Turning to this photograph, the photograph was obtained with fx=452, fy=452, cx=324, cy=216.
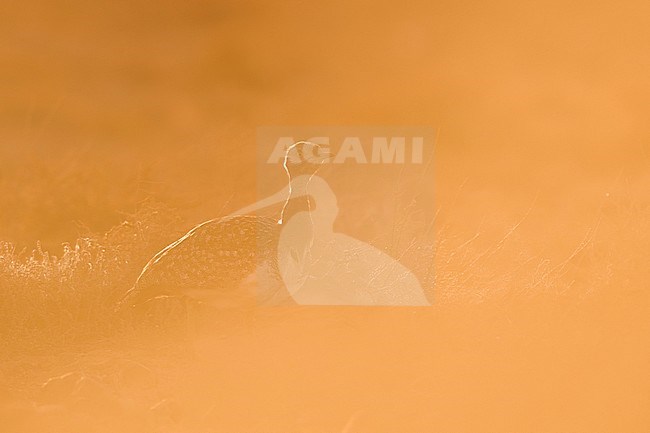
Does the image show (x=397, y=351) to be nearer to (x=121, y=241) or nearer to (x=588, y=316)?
(x=588, y=316)

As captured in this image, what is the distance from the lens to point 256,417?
47.3 inches

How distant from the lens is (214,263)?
1.19 metres

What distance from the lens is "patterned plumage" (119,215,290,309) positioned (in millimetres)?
1188

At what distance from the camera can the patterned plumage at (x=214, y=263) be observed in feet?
3.90

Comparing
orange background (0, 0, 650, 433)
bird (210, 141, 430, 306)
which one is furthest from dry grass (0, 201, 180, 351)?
bird (210, 141, 430, 306)

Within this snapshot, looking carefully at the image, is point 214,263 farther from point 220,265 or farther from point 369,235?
point 369,235

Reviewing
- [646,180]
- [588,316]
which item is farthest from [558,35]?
[588,316]

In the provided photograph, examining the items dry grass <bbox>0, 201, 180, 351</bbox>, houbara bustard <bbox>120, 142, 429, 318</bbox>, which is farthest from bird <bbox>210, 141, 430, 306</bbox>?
dry grass <bbox>0, 201, 180, 351</bbox>

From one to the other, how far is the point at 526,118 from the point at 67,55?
1.21m

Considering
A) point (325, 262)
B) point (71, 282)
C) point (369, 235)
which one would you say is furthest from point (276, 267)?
point (71, 282)

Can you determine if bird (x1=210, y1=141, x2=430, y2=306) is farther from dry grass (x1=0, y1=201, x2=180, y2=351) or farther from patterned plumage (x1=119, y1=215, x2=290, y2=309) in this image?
dry grass (x1=0, y1=201, x2=180, y2=351)

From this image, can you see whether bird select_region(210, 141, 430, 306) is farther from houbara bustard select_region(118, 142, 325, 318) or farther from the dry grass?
the dry grass

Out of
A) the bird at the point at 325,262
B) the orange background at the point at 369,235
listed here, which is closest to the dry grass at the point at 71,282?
the orange background at the point at 369,235

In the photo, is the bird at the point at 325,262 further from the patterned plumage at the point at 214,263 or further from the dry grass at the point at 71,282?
the dry grass at the point at 71,282
